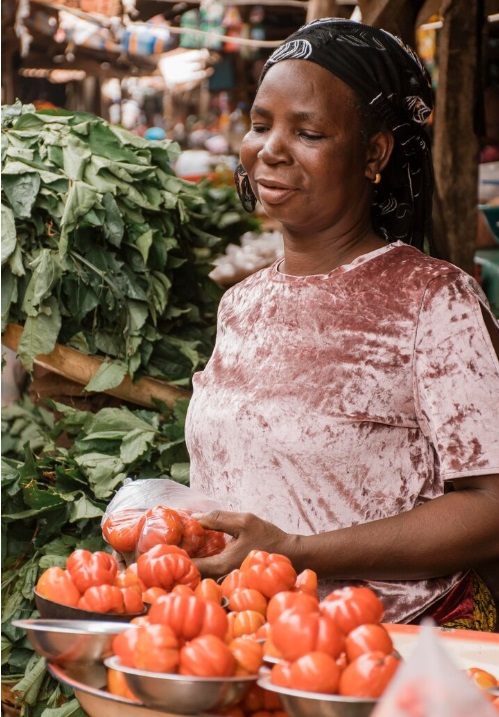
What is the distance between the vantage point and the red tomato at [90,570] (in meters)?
1.44

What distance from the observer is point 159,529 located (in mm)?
1758

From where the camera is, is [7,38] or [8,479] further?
[7,38]

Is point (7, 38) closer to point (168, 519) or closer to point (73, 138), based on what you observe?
point (73, 138)

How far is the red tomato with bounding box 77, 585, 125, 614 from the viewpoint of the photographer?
1.39m

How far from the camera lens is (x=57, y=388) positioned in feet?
12.7

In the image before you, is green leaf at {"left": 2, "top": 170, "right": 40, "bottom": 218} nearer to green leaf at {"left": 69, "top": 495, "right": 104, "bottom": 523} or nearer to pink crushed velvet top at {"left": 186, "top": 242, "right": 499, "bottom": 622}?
green leaf at {"left": 69, "top": 495, "right": 104, "bottom": 523}

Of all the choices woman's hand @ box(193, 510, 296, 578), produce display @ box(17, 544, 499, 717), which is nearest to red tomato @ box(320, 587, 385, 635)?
produce display @ box(17, 544, 499, 717)

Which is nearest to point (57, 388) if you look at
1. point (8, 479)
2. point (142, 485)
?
point (8, 479)

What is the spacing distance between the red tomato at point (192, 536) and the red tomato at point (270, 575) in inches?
10.7

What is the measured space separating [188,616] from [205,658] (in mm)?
70

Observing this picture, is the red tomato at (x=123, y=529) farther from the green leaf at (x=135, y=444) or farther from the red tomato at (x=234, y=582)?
the green leaf at (x=135, y=444)

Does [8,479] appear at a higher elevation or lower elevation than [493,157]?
lower

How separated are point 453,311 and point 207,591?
0.79m

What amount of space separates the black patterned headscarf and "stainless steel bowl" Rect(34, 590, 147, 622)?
123 centimetres
